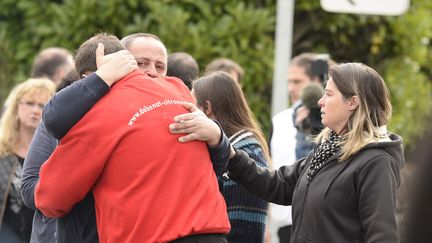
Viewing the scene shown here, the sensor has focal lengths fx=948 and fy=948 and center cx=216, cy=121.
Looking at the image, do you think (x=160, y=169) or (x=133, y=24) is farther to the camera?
(x=133, y=24)

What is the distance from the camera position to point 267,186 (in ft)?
14.5

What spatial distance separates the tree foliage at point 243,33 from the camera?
8.89m

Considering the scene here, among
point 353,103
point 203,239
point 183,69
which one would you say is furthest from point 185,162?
point 183,69

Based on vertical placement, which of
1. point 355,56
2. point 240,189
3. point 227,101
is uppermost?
point 227,101

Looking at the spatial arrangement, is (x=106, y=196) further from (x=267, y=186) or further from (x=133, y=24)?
(x=133, y=24)

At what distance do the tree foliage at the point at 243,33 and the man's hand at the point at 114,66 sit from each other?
16.7 ft

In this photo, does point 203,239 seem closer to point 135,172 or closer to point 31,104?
point 135,172

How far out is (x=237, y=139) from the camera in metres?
4.81

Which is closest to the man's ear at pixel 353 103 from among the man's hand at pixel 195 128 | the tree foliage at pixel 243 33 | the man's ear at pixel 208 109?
the man's hand at pixel 195 128

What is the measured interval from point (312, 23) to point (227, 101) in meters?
5.09

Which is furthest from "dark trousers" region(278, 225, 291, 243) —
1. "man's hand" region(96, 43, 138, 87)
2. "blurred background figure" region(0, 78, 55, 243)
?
"man's hand" region(96, 43, 138, 87)

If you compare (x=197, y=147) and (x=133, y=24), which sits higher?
(x=197, y=147)

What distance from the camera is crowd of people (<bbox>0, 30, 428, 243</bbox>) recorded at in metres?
3.47

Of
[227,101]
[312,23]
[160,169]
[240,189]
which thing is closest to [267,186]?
[240,189]
